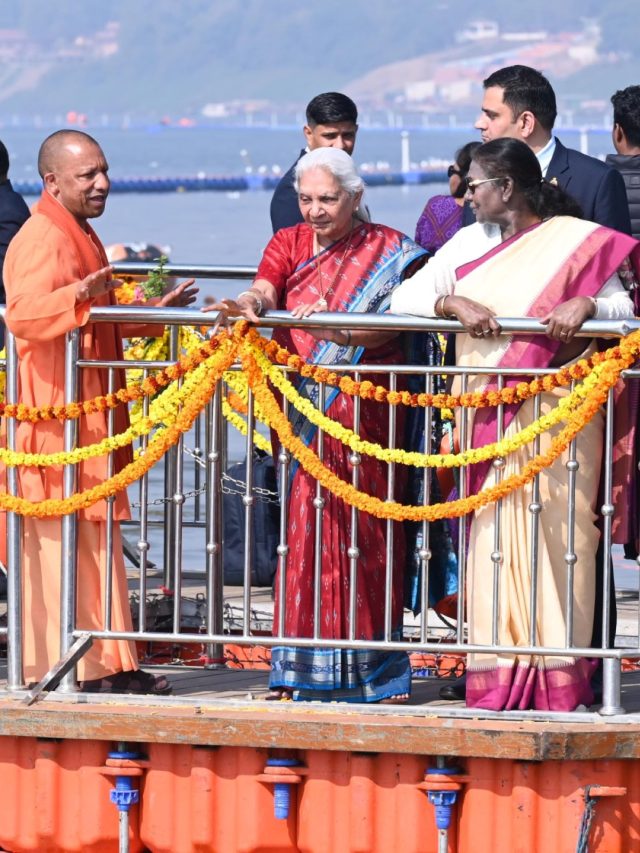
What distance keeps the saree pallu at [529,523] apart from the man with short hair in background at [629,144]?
2.24 metres

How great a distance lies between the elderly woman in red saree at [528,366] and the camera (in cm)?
586

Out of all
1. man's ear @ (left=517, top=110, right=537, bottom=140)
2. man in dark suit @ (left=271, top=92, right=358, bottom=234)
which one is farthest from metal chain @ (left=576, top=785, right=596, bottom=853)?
man in dark suit @ (left=271, top=92, right=358, bottom=234)

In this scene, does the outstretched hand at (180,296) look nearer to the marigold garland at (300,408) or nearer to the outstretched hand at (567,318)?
the marigold garland at (300,408)

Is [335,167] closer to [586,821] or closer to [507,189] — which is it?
[507,189]

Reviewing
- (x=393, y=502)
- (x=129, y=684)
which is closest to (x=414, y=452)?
(x=393, y=502)

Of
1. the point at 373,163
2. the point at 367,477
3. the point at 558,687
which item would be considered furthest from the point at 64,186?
the point at 373,163

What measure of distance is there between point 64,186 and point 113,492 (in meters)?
1.06

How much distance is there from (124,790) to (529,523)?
5.01ft

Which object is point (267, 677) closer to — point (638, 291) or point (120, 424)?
point (120, 424)

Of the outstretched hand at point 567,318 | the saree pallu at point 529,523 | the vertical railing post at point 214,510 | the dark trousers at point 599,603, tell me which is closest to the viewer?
the outstretched hand at point 567,318

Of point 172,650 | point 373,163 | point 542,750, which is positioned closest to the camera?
point 542,750

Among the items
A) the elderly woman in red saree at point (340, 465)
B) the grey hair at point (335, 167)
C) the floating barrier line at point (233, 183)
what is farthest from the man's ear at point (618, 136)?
the floating barrier line at point (233, 183)

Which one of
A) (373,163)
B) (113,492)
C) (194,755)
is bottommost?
(194,755)

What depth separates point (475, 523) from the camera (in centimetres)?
604
